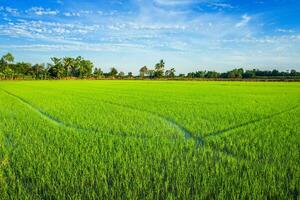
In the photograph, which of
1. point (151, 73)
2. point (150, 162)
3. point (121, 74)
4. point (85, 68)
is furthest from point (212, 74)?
point (150, 162)

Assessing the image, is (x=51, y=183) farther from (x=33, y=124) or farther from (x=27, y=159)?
(x=33, y=124)

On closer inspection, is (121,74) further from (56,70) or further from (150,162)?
(150,162)

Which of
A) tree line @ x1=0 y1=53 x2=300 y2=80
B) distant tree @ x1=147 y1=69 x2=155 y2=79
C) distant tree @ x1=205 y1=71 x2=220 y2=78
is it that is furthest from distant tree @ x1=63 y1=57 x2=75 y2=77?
distant tree @ x1=205 y1=71 x2=220 y2=78

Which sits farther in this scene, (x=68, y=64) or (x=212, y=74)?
(x=212, y=74)

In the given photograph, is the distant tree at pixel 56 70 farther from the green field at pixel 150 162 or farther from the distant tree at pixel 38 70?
the green field at pixel 150 162

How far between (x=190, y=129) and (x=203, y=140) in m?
1.04

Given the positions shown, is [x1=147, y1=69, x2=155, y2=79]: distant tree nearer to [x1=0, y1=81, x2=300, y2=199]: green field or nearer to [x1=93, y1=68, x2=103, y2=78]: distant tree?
[x1=93, y1=68, x2=103, y2=78]: distant tree

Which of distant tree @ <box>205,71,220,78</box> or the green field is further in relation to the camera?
distant tree @ <box>205,71,220,78</box>

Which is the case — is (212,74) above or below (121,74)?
above

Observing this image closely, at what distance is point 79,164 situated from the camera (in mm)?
3656

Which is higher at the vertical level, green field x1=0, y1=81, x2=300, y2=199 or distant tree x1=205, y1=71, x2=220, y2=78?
distant tree x1=205, y1=71, x2=220, y2=78

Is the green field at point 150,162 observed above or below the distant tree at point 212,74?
below

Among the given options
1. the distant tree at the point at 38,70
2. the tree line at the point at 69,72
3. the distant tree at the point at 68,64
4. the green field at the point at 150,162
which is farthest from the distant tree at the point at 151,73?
the green field at the point at 150,162

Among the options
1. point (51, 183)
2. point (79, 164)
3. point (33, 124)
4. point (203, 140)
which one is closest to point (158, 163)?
point (79, 164)
